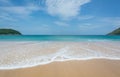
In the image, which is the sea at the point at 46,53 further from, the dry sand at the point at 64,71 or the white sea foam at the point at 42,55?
the dry sand at the point at 64,71

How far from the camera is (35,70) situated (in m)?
2.88

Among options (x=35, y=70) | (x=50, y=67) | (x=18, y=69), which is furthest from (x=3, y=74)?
(x=50, y=67)

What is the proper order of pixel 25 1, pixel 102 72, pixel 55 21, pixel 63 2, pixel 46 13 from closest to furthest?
pixel 102 72 → pixel 63 2 → pixel 25 1 → pixel 46 13 → pixel 55 21

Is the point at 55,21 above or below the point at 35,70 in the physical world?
above

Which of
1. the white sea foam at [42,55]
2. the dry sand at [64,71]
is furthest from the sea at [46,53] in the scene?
the dry sand at [64,71]

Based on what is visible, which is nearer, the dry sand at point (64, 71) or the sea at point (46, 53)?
the dry sand at point (64, 71)

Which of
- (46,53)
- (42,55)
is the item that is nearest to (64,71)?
(42,55)

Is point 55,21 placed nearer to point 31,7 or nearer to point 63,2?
point 31,7

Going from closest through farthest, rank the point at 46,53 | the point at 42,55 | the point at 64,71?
the point at 64,71 → the point at 42,55 → the point at 46,53

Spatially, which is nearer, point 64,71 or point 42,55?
point 64,71

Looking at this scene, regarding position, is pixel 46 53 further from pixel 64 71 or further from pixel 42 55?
pixel 64 71

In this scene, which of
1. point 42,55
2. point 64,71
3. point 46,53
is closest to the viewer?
point 64,71

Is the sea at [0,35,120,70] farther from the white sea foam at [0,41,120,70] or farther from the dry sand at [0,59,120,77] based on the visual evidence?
the dry sand at [0,59,120,77]

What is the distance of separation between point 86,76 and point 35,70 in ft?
3.04
